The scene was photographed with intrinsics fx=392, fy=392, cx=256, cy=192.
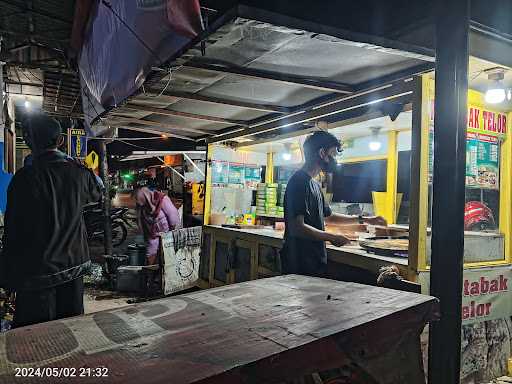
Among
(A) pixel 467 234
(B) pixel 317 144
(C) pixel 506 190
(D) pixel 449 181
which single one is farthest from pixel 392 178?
(D) pixel 449 181

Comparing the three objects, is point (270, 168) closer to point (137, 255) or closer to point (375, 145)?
point (375, 145)

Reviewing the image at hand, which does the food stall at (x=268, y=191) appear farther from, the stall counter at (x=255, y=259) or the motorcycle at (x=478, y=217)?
the motorcycle at (x=478, y=217)

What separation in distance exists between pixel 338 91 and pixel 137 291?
564 cm

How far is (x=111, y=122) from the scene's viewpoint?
588 centimetres

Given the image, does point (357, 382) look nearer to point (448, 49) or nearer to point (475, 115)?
point (448, 49)

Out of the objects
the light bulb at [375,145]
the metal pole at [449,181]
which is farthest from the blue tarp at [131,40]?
the light bulb at [375,145]

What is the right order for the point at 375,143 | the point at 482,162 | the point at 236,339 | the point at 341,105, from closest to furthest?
the point at 236,339
the point at 482,162
the point at 341,105
the point at 375,143

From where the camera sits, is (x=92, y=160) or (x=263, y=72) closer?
(x=263, y=72)

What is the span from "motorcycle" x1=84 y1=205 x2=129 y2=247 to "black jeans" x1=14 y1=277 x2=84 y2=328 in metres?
12.0

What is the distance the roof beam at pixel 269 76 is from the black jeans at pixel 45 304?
6.91ft

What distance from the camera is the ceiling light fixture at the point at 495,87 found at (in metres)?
3.44

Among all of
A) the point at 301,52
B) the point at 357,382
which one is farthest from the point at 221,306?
the point at 301,52

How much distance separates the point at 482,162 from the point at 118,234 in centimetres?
1393

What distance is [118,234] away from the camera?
15383 mm
